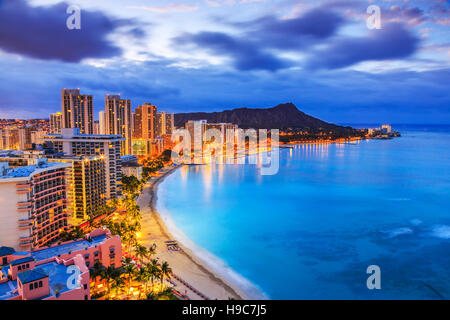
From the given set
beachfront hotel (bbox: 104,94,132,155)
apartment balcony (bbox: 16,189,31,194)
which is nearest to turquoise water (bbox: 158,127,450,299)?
apartment balcony (bbox: 16,189,31,194)

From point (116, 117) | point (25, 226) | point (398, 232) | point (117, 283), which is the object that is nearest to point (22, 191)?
point (25, 226)

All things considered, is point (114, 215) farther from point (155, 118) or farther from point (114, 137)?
point (155, 118)

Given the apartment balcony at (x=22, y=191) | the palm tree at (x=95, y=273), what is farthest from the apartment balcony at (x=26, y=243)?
the palm tree at (x=95, y=273)

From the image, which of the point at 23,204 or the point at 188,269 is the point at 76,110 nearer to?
the point at 23,204

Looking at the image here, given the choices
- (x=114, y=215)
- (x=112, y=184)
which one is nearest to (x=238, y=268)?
(x=114, y=215)

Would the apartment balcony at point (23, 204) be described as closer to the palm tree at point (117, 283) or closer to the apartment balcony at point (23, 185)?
the apartment balcony at point (23, 185)

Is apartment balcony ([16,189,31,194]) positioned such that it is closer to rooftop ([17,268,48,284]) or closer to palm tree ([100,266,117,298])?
palm tree ([100,266,117,298])
